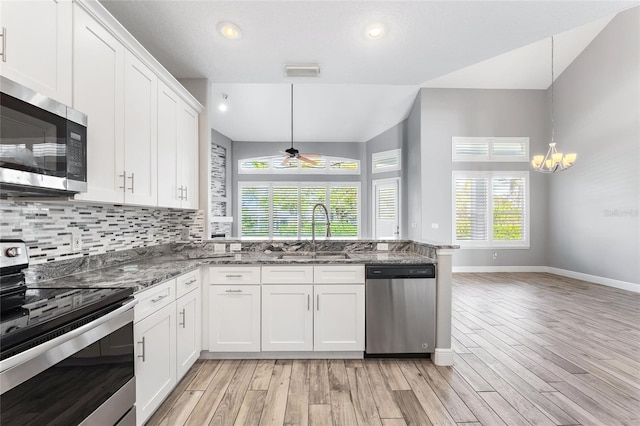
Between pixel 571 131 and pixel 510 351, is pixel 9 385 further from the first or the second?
pixel 571 131

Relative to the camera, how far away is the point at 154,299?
182cm

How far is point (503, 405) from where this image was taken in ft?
6.62

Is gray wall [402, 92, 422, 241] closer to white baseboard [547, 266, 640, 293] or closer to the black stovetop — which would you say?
white baseboard [547, 266, 640, 293]

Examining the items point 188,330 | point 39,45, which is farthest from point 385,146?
point 39,45

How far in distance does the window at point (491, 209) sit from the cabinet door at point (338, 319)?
15.7 ft

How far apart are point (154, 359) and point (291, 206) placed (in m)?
6.31

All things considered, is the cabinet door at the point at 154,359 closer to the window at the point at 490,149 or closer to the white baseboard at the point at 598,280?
the window at the point at 490,149

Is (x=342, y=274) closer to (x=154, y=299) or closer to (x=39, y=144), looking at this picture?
(x=154, y=299)

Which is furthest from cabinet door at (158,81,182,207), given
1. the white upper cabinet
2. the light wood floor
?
the light wood floor

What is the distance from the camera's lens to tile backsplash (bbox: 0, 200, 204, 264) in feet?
5.28

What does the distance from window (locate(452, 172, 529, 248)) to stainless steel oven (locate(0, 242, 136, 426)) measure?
21.2ft

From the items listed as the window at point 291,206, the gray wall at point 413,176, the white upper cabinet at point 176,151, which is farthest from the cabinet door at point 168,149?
the window at point 291,206

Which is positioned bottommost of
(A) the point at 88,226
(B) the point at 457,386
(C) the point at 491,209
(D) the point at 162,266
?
(B) the point at 457,386

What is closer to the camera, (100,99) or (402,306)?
(100,99)
